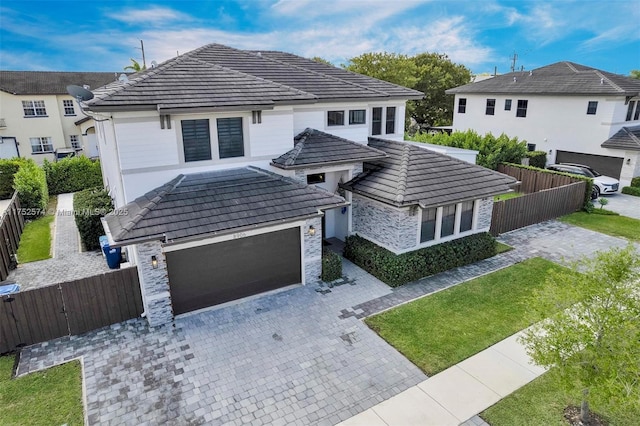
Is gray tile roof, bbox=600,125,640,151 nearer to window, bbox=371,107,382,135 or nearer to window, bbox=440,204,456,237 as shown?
window, bbox=371,107,382,135

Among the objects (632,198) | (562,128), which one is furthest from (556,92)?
(632,198)

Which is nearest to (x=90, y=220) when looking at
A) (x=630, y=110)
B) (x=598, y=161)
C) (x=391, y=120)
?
(x=391, y=120)

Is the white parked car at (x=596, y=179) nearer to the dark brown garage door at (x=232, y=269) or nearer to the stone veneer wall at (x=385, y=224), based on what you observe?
the stone veneer wall at (x=385, y=224)

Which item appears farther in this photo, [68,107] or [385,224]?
[68,107]

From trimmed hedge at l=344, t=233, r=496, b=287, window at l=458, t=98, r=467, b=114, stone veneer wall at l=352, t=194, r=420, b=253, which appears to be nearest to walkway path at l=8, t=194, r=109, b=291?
trimmed hedge at l=344, t=233, r=496, b=287

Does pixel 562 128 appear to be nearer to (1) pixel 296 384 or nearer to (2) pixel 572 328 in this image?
(2) pixel 572 328

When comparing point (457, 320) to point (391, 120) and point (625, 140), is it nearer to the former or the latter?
point (391, 120)
